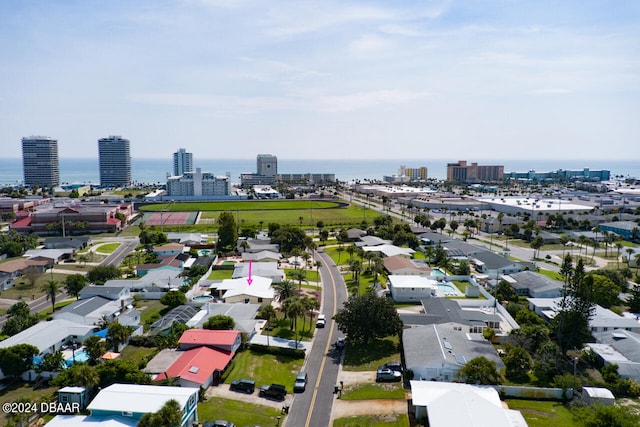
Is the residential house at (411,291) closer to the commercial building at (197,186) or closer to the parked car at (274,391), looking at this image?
the parked car at (274,391)

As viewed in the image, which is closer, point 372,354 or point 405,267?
point 372,354

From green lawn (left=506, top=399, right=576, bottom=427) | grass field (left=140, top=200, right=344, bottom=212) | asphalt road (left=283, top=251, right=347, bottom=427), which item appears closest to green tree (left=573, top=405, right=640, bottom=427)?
green lawn (left=506, top=399, right=576, bottom=427)

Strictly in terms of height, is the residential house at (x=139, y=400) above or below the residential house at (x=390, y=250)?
below

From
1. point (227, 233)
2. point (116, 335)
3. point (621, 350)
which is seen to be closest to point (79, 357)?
point (116, 335)

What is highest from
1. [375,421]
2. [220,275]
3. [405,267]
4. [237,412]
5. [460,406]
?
[405,267]

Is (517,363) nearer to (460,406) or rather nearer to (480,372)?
(480,372)

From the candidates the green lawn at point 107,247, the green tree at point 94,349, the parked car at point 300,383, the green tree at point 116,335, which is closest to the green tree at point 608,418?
the parked car at point 300,383
